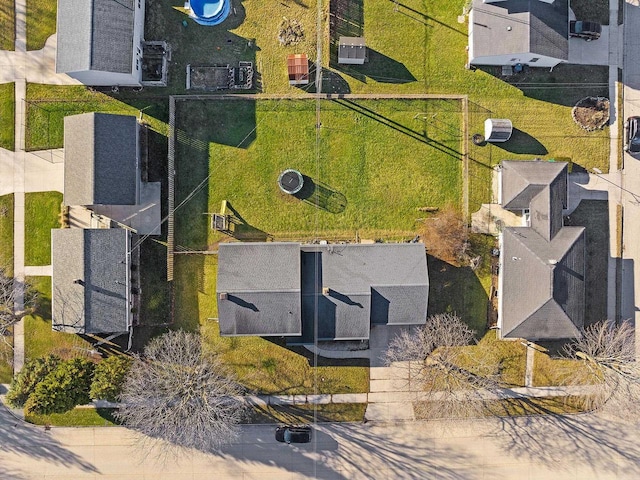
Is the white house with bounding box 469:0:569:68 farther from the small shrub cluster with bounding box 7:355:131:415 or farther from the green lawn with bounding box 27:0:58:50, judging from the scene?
the small shrub cluster with bounding box 7:355:131:415

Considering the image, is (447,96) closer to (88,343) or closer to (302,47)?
(302,47)

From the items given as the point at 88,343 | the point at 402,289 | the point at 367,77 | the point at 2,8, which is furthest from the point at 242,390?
the point at 2,8

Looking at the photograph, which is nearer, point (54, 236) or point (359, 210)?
point (54, 236)

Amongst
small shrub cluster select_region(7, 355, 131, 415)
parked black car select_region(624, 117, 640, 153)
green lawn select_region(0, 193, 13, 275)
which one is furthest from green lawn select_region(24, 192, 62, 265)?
parked black car select_region(624, 117, 640, 153)

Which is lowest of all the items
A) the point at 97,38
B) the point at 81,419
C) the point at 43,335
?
the point at 81,419

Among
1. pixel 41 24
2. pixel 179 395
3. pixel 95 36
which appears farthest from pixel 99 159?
pixel 179 395

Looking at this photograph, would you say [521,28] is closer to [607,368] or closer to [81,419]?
[607,368]
